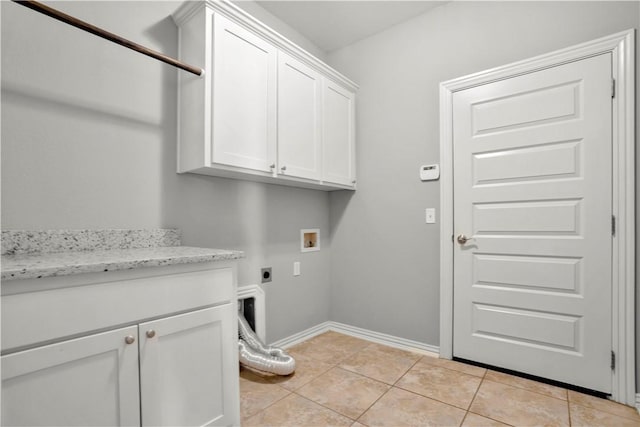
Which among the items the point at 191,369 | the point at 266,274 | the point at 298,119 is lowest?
the point at 191,369

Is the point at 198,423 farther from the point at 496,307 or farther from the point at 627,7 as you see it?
the point at 627,7

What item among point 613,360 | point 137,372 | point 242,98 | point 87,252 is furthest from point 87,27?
point 613,360

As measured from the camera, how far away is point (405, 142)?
2.54 m

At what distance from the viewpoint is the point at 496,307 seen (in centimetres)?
213

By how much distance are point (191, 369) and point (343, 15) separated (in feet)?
8.43

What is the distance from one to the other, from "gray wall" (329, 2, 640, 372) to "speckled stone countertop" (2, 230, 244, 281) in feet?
4.88

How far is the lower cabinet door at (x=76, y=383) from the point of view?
2.99ft

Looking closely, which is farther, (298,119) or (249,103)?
(298,119)

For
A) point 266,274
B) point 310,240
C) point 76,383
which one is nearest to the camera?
point 76,383

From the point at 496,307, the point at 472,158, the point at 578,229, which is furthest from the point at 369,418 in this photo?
the point at 472,158

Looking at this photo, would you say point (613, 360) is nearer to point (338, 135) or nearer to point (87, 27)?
point (338, 135)

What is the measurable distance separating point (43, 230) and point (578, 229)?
274 centimetres

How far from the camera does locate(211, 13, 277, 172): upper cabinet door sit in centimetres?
176

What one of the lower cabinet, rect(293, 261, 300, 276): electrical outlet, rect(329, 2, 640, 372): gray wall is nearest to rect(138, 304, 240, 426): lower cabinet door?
the lower cabinet
